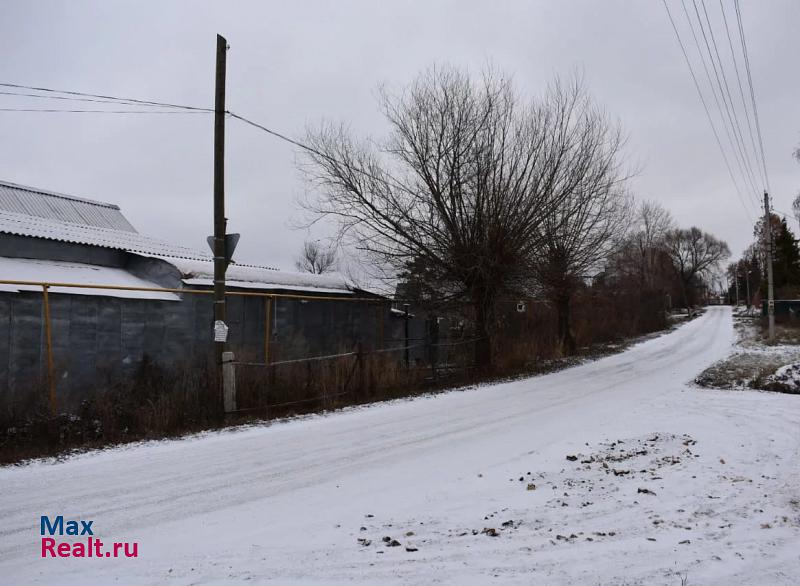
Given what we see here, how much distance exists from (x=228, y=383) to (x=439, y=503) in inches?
221

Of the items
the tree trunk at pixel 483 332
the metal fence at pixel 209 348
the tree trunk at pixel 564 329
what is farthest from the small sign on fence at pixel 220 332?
the tree trunk at pixel 564 329

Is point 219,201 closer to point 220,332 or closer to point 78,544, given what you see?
point 220,332

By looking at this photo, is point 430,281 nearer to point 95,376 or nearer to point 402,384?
point 402,384

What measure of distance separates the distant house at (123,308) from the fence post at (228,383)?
66.6 inches

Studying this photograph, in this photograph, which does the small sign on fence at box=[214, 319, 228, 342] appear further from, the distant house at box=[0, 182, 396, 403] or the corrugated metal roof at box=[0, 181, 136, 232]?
the corrugated metal roof at box=[0, 181, 136, 232]

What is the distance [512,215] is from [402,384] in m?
6.39

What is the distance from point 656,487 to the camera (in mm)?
5617

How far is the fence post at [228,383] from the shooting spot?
9.73 meters

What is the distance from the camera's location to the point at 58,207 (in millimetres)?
21375

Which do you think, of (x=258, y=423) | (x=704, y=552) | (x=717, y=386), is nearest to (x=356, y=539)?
(x=704, y=552)

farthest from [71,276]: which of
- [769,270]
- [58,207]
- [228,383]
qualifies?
[769,270]

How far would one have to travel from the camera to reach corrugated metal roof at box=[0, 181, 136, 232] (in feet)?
64.5

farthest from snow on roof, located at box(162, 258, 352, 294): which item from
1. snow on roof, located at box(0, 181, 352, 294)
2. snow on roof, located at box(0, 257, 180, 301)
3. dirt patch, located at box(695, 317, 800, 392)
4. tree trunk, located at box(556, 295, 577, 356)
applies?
dirt patch, located at box(695, 317, 800, 392)

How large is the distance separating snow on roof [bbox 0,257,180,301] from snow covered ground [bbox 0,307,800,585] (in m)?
4.47
